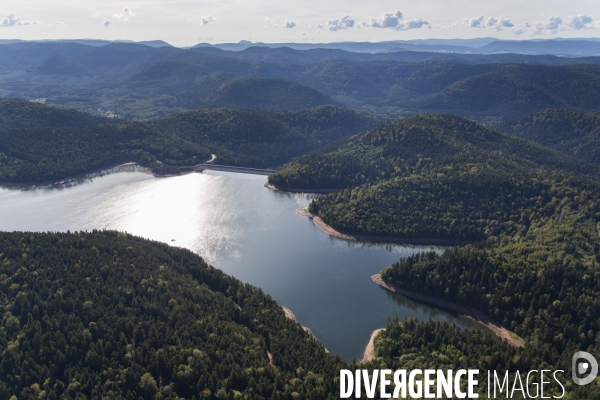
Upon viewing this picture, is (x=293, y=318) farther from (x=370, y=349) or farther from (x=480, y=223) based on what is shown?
(x=480, y=223)

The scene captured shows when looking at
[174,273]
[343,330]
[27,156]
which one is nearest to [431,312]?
[343,330]

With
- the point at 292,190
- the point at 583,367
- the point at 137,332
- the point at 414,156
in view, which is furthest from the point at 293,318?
the point at 414,156

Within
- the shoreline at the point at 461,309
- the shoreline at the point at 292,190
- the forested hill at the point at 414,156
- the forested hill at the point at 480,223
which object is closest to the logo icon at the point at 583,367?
the forested hill at the point at 480,223

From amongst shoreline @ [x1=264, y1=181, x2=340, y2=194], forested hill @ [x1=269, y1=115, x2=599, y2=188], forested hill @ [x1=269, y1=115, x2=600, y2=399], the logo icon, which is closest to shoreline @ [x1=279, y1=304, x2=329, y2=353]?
forested hill @ [x1=269, y1=115, x2=600, y2=399]

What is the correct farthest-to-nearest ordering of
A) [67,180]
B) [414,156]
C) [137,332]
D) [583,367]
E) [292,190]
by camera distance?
[67,180], [414,156], [292,190], [137,332], [583,367]

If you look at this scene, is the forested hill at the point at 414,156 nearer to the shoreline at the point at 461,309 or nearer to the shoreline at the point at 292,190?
the shoreline at the point at 292,190

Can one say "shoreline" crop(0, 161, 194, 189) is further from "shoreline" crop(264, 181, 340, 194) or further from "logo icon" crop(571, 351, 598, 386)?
"logo icon" crop(571, 351, 598, 386)
